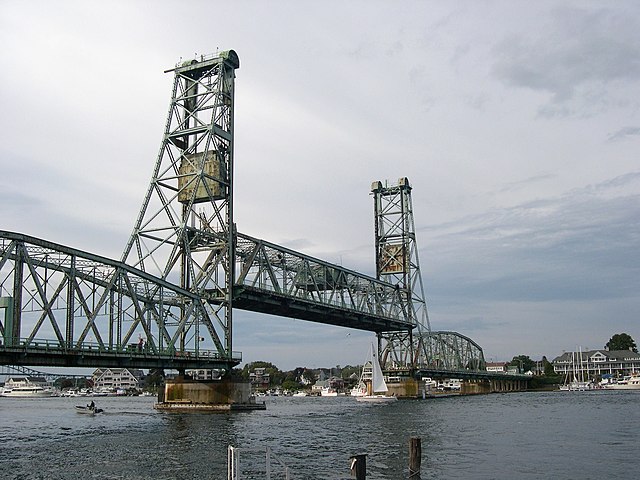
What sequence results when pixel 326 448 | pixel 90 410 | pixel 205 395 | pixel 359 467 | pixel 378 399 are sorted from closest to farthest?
pixel 359 467 < pixel 326 448 < pixel 205 395 < pixel 90 410 < pixel 378 399

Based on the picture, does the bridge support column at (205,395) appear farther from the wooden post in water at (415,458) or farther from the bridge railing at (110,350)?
the wooden post in water at (415,458)

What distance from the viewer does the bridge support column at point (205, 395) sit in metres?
79.0

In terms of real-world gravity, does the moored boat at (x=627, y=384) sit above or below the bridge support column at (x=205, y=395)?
below

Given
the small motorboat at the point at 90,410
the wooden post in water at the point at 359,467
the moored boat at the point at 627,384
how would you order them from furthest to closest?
the moored boat at the point at 627,384 → the small motorboat at the point at 90,410 → the wooden post in water at the point at 359,467

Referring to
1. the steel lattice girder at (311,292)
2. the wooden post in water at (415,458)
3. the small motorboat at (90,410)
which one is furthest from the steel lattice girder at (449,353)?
the wooden post in water at (415,458)

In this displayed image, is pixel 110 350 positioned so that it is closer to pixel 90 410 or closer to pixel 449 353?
pixel 90 410

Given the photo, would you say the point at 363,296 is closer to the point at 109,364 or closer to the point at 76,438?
the point at 109,364

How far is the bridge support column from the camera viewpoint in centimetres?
7903

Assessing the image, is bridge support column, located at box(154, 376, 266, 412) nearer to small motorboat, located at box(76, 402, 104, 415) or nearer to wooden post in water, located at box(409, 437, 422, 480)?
small motorboat, located at box(76, 402, 104, 415)

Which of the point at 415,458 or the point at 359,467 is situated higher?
the point at 359,467

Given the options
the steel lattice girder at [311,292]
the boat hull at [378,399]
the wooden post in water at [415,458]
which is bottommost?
the boat hull at [378,399]

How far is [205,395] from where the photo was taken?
79750mm

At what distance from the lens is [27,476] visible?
33969 mm

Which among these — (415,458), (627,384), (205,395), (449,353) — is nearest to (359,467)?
(415,458)
